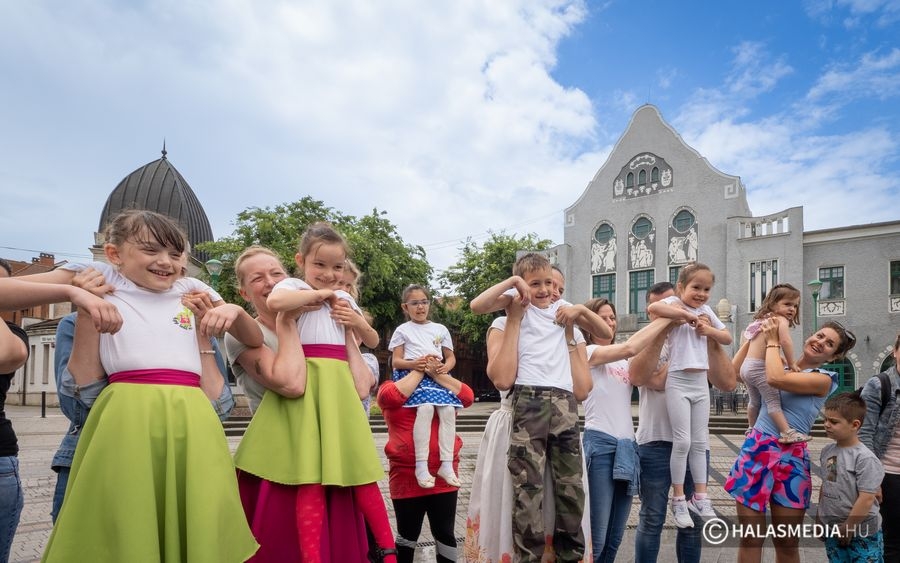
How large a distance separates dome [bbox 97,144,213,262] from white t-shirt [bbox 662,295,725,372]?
144 ft

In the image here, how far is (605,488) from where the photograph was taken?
154 inches

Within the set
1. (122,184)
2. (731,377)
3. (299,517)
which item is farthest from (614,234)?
(122,184)

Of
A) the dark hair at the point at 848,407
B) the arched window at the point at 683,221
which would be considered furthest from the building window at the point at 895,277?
the dark hair at the point at 848,407

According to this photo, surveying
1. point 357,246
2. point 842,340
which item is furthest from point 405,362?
point 357,246

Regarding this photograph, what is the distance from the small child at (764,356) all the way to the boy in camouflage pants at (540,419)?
1.33 m

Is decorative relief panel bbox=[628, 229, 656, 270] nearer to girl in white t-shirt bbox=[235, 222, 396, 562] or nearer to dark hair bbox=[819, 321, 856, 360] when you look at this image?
dark hair bbox=[819, 321, 856, 360]

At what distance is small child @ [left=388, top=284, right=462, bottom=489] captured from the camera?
13.4 ft

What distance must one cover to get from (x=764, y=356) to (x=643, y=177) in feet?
102

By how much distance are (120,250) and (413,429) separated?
237 cm

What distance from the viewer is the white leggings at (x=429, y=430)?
162 inches

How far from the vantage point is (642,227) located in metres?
33.1

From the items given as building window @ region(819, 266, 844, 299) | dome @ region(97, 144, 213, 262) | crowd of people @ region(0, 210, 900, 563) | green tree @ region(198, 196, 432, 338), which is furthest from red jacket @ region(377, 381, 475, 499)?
dome @ region(97, 144, 213, 262)

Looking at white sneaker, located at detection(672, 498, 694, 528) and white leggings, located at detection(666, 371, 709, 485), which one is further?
white leggings, located at detection(666, 371, 709, 485)

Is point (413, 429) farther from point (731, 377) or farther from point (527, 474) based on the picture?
point (731, 377)
